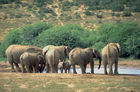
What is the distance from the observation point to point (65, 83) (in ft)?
59.0

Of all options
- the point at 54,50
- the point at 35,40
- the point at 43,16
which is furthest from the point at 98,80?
the point at 43,16

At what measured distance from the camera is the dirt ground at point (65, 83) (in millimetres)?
16797

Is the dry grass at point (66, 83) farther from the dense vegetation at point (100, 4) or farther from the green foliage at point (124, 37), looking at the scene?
the dense vegetation at point (100, 4)

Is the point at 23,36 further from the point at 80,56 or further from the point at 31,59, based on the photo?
the point at 80,56

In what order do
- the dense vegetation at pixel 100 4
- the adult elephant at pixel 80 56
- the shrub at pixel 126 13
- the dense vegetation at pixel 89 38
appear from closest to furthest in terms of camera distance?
the adult elephant at pixel 80 56
the dense vegetation at pixel 89 38
the shrub at pixel 126 13
the dense vegetation at pixel 100 4

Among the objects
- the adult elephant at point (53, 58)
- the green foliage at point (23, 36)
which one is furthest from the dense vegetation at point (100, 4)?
the adult elephant at point (53, 58)

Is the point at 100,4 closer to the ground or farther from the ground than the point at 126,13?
farther from the ground

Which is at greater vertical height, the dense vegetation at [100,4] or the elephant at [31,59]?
the elephant at [31,59]

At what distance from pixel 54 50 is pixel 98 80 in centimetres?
446

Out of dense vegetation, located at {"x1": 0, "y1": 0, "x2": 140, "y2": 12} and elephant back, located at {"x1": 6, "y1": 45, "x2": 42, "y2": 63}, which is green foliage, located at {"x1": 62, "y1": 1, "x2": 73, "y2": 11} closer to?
dense vegetation, located at {"x1": 0, "y1": 0, "x2": 140, "y2": 12}

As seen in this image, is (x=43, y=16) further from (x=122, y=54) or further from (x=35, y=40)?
(x=122, y=54)

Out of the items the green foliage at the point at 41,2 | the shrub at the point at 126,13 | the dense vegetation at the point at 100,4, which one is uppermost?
the green foliage at the point at 41,2

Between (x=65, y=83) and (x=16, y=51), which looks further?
(x=16, y=51)

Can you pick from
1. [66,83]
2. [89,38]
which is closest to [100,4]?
[89,38]
